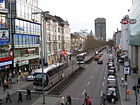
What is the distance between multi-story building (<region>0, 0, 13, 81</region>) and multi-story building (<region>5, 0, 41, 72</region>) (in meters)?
2.75

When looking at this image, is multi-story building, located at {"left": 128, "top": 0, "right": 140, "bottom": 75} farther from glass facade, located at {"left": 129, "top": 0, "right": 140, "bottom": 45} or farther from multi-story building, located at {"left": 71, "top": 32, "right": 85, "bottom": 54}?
multi-story building, located at {"left": 71, "top": 32, "right": 85, "bottom": 54}

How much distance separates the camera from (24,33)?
5384cm

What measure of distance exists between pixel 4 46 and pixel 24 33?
35.4ft

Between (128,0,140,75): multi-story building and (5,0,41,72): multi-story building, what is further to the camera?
(5,0,41,72): multi-story building

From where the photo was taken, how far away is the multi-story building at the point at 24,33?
48.5 m

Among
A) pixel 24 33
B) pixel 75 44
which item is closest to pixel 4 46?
pixel 24 33

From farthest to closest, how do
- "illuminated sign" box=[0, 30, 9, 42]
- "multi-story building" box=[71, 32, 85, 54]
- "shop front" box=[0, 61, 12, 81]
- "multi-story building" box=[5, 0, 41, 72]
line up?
"multi-story building" box=[71, 32, 85, 54]
"multi-story building" box=[5, 0, 41, 72]
"shop front" box=[0, 61, 12, 81]
"illuminated sign" box=[0, 30, 9, 42]

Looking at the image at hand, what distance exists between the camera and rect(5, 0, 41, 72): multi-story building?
159 ft

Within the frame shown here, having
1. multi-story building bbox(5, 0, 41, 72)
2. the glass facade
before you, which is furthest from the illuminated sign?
the glass facade

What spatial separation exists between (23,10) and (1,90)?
85.8 feet

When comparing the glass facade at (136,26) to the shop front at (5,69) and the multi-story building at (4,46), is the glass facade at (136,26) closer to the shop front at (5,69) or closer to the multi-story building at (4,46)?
the multi-story building at (4,46)

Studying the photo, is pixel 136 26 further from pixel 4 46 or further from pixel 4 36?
pixel 4 46

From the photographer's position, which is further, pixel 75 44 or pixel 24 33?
pixel 75 44

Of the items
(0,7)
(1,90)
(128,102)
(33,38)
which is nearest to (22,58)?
(33,38)
